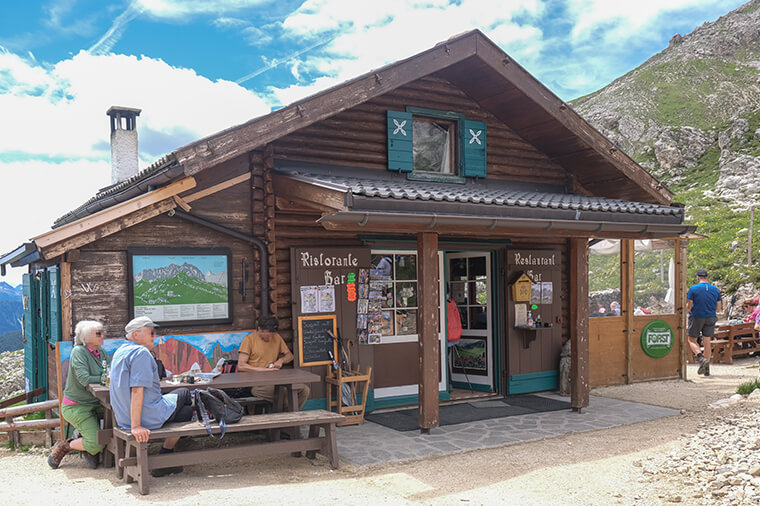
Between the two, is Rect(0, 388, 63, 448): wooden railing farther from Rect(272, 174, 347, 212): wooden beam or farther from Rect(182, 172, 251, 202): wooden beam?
Rect(272, 174, 347, 212): wooden beam

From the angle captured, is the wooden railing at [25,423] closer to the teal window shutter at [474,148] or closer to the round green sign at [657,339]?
the teal window shutter at [474,148]

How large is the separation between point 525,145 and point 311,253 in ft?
13.1

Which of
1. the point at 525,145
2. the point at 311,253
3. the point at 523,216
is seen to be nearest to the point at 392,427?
the point at 311,253

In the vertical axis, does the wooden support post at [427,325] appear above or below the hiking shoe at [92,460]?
above

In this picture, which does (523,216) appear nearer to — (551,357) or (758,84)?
(551,357)

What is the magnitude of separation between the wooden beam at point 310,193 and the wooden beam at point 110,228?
1.25 metres

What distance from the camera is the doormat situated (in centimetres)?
803

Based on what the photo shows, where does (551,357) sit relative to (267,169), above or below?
below

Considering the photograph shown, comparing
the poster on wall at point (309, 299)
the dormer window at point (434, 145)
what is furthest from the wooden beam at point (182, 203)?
the dormer window at point (434, 145)

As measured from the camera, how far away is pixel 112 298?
6898 mm

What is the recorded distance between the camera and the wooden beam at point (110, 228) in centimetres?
639

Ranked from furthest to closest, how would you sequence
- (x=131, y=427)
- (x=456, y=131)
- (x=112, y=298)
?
1. (x=456, y=131)
2. (x=112, y=298)
3. (x=131, y=427)

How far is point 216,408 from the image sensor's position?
5.71 meters

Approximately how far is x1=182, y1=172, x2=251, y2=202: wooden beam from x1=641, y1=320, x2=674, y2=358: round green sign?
754 cm
